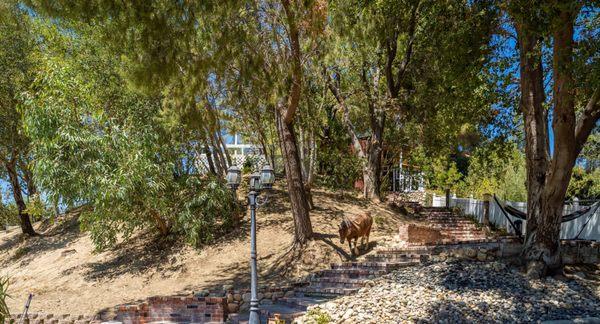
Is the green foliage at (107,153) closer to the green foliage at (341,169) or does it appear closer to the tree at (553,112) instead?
the green foliage at (341,169)

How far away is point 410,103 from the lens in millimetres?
17609

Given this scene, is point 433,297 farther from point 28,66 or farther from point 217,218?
point 28,66

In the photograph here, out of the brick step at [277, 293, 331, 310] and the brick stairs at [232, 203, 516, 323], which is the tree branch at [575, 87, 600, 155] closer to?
the brick stairs at [232, 203, 516, 323]

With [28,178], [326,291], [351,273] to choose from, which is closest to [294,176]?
[351,273]

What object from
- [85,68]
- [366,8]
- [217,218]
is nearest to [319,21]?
[366,8]

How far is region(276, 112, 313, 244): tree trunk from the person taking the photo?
39.2 ft

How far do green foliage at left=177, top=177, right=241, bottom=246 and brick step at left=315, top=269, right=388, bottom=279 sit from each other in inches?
180

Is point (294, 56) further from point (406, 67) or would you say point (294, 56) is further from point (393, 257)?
point (406, 67)

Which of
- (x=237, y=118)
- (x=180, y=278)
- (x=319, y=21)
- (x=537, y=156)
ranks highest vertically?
(x=319, y=21)

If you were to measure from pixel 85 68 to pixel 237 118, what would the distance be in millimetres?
5447

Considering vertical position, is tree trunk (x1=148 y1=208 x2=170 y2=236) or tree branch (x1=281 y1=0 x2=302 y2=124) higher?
tree branch (x1=281 y1=0 x2=302 y2=124)

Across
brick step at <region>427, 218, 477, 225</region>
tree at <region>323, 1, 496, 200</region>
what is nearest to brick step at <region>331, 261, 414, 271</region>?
tree at <region>323, 1, 496, 200</region>

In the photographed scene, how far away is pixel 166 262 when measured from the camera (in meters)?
13.6

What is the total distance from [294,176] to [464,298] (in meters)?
5.19
